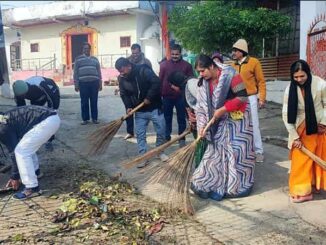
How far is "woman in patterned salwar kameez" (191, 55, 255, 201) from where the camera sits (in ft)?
15.1

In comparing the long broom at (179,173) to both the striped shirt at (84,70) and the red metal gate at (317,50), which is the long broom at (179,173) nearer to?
the red metal gate at (317,50)

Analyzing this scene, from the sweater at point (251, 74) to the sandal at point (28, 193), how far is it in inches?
112

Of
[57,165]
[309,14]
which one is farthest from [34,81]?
[309,14]

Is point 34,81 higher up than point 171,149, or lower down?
higher up

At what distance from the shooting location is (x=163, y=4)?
66.5 ft

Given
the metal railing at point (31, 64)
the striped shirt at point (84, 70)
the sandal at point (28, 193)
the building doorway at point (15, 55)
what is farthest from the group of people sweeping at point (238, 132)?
the building doorway at point (15, 55)

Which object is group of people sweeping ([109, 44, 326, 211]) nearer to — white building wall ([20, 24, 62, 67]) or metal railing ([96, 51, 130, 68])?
metal railing ([96, 51, 130, 68])

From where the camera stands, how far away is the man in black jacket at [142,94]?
5.84 m

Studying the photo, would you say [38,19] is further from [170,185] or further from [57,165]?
→ [170,185]

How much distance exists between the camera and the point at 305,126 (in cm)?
457

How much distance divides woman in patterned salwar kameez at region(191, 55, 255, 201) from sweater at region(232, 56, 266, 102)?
3.58 ft

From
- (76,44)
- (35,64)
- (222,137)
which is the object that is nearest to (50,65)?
(35,64)

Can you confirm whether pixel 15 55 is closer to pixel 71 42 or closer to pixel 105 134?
pixel 71 42

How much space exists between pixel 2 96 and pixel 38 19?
13183mm
